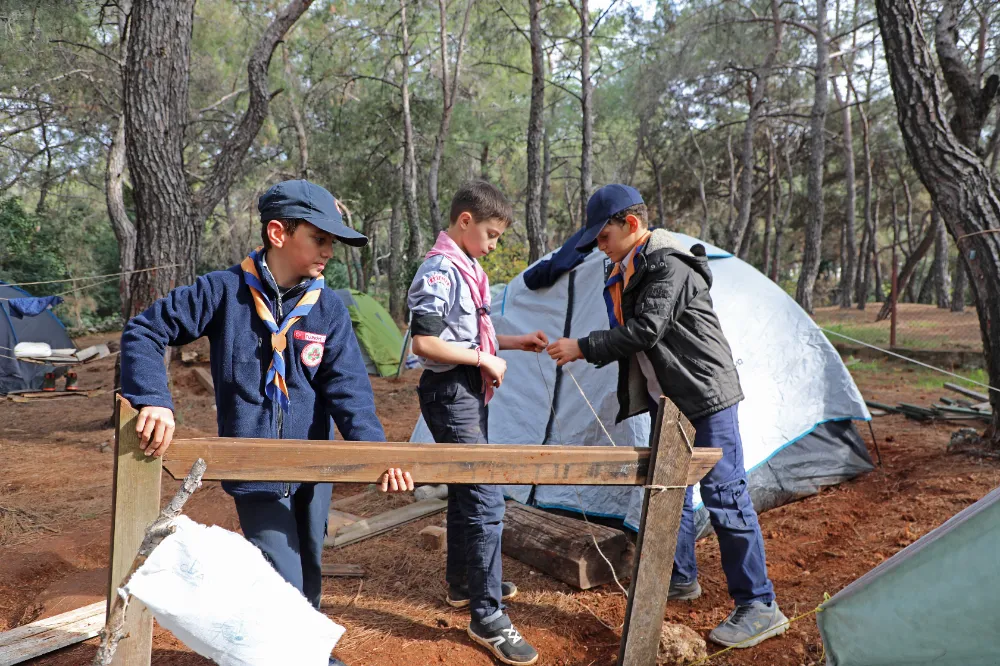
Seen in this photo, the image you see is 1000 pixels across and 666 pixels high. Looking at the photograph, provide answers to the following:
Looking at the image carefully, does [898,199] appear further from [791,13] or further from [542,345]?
[542,345]

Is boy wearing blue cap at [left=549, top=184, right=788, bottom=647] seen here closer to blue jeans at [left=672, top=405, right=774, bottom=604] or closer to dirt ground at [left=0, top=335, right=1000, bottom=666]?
blue jeans at [left=672, top=405, right=774, bottom=604]

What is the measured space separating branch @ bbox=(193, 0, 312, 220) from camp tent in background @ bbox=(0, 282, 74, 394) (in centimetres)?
336

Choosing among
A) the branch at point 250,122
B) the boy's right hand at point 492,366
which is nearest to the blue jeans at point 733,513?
the boy's right hand at point 492,366

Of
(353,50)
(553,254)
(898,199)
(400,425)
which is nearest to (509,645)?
(553,254)

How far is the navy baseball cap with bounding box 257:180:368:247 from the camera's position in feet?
6.29

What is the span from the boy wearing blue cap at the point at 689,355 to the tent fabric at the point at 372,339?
749 cm

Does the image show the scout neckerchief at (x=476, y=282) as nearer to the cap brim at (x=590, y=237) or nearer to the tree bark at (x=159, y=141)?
the cap brim at (x=590, y=237)

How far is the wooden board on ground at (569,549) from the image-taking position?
3186mm

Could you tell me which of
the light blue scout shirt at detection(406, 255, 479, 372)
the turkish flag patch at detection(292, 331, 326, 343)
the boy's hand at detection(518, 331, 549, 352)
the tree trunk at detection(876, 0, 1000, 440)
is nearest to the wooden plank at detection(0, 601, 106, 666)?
the turkish flag patch at detection(292, 331, 326, 343)

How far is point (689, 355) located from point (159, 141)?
524 cm

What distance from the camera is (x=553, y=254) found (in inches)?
186

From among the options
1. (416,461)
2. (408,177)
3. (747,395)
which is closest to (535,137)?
(408,177)

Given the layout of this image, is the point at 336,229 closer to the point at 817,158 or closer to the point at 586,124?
the point at 586,124

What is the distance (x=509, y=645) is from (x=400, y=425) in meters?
4.37
